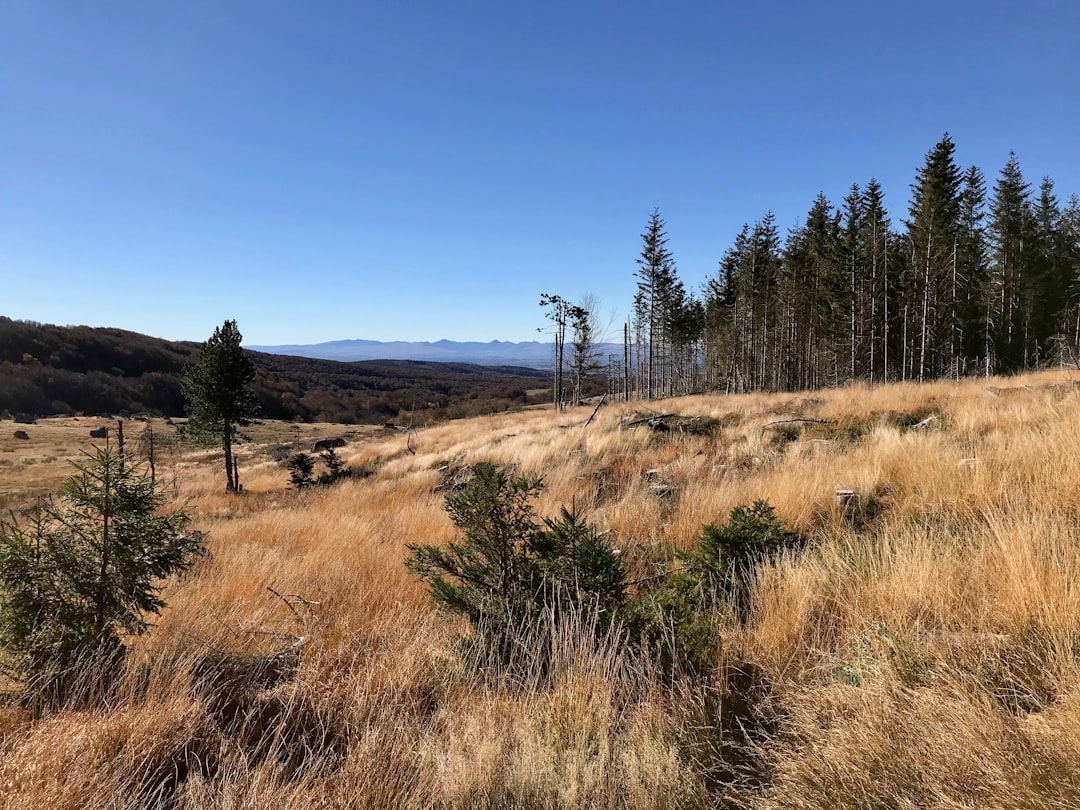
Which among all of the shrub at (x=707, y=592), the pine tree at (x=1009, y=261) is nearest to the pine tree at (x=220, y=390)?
the shrub at (x=707, y=592)

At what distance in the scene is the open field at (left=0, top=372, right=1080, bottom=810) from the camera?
1.67 metres

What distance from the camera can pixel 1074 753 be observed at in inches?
57.0

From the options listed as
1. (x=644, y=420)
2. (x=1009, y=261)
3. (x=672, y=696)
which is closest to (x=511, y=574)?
(x=672, y=696)

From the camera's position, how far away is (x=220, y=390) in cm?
2150

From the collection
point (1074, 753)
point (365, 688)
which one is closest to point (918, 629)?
point (1074, 753)

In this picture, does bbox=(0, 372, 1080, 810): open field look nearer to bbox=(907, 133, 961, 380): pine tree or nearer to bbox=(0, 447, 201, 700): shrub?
bbox=(0, 447, 201, 700): shrub

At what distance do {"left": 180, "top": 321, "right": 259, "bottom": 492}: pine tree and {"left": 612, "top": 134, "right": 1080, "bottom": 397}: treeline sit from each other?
24958mm

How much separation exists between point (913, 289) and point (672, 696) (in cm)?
3612

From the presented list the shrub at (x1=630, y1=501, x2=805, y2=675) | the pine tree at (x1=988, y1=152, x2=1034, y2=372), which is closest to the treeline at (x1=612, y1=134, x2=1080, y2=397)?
the pine tree at (x1=988, y1=152, x2=1034, y2=372)

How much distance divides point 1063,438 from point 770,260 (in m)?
35.2

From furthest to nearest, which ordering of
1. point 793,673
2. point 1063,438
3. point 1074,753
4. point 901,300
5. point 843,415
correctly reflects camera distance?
point 901,300 < point 843,415 < point 1063,438 < point 793,673 < point 1074,753

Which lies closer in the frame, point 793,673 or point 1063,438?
point 793,673

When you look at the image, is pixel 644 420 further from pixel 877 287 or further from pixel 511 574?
pixel 877 287

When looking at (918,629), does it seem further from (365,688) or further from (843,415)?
(843,415)
